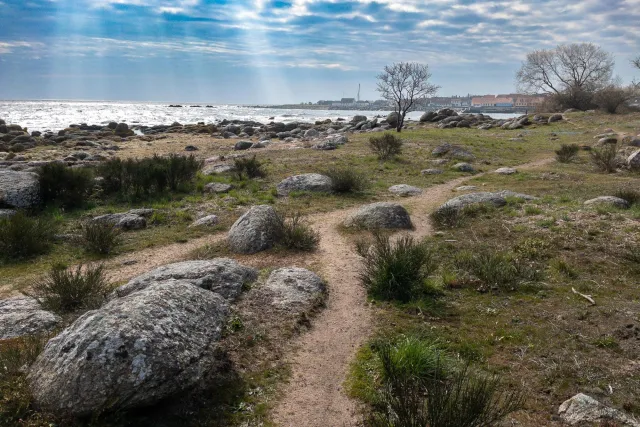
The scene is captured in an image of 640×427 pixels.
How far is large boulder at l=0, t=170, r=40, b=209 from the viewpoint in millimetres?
13594

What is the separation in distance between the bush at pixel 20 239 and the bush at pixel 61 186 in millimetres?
3381

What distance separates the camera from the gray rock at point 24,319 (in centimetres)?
630

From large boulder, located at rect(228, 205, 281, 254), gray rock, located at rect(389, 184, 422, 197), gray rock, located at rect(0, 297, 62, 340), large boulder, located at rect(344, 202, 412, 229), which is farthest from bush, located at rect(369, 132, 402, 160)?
gray rock, located at rect(0, 297, 62, 340)

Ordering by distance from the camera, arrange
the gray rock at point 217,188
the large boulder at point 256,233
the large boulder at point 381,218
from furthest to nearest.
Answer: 1. the gray rock at point 217,188
2. the large boulder at point 381,218
3. the large boulder at point 256,233

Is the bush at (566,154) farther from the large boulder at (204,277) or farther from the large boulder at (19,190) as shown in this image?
the large boulder at (19,190)

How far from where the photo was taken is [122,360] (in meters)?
4.24

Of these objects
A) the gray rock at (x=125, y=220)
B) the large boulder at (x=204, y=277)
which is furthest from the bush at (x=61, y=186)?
the large boulder at (x=204, y=277)

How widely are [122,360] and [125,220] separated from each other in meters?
9.65

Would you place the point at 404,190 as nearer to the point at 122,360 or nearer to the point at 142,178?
the point at 142,178

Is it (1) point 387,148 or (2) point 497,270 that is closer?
(2) point 497,270

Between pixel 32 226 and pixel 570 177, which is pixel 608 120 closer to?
pixel 570 177

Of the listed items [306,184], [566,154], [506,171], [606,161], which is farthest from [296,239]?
[566,154]

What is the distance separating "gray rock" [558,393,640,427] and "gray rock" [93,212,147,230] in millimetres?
11785

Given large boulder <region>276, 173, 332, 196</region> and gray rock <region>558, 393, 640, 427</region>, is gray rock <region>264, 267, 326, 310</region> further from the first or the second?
large boulder <region>276, 173, 332, 196</region>
